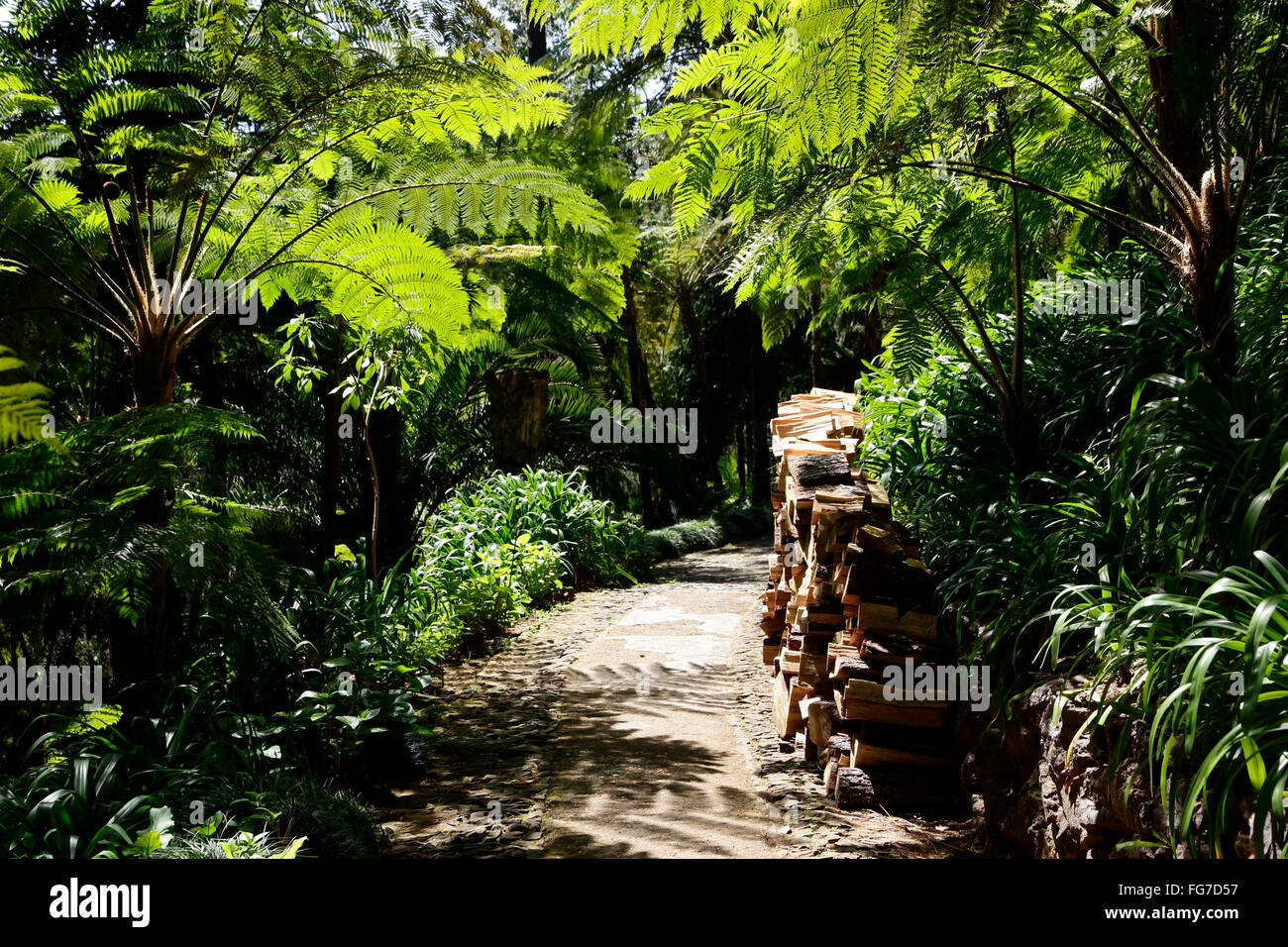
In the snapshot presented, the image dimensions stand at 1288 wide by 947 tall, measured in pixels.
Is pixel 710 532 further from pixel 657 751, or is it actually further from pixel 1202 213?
pixel 1202 213

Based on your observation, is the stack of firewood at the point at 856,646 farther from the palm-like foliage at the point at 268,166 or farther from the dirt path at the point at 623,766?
the palm-like foliage at the point at 268,166

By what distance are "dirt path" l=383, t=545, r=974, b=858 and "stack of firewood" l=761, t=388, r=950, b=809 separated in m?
0.17

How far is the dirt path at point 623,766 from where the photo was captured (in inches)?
126

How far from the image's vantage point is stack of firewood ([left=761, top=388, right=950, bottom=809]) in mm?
3445

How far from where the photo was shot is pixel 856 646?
11.9 ft

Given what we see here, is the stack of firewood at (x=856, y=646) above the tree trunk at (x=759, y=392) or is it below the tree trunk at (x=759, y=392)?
below

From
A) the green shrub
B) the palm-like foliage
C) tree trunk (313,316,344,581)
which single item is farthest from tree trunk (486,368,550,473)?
the palm-like foliage

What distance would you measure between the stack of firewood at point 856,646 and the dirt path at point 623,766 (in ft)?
0.55

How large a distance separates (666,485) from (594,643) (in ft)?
24.9

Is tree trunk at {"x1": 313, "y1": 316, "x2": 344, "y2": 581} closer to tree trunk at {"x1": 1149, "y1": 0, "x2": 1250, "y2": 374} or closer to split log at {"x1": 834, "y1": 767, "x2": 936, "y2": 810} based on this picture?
split log at {"x1": 834, "y1": 767, "x2": 936, "y2": 810}

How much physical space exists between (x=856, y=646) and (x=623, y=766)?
1.22m

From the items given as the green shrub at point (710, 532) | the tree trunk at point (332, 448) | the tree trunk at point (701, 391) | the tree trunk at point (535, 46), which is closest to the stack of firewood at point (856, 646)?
the tree trunk at point (332, 448)

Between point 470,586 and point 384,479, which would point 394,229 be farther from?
point 384,479
